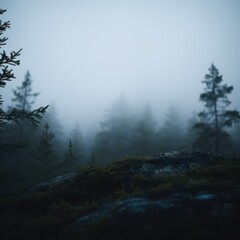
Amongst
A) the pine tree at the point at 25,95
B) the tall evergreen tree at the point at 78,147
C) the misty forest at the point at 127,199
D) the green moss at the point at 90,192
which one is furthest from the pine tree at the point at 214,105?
the pine tree at the point at 25,95

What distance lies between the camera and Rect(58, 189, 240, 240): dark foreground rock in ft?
20.2

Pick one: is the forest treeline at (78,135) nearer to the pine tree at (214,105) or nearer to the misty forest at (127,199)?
the pine tree at (214,105)

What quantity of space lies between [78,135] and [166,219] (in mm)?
53858

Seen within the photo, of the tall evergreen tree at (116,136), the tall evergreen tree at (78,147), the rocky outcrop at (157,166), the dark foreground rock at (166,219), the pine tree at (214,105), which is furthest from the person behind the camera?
the tall evergreen tree at (116,136)

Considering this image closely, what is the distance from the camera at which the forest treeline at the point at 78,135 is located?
42.6 ft

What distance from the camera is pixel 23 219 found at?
8469 mm

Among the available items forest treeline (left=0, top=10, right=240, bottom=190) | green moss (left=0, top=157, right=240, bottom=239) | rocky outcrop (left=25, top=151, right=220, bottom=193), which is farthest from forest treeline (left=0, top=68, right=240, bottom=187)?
green moss (left=0, top=157, right=240, bottom=239)

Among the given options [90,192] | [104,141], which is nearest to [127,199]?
[90,192]

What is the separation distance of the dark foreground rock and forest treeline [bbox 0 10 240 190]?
624 cm

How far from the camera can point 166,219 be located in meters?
6.85

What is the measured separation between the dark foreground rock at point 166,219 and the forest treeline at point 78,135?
624cm

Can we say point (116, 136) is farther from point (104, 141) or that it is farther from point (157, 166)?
point (157, 166)

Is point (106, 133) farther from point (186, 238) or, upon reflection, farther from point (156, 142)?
point (186, 238)

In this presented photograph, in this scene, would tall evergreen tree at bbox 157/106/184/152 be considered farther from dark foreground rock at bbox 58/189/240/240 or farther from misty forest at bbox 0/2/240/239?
dark foreground rock at bbox 58/189/240/240
